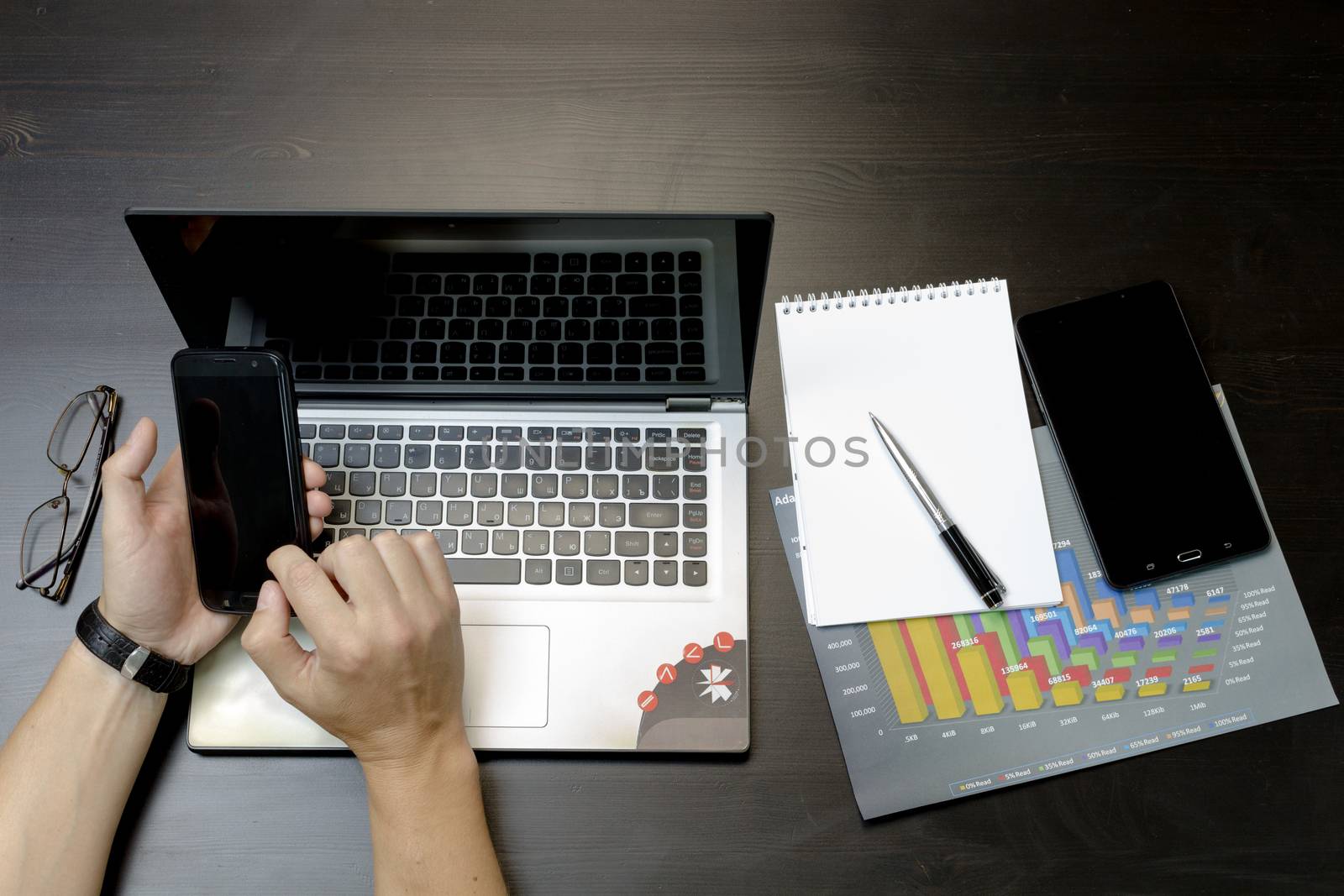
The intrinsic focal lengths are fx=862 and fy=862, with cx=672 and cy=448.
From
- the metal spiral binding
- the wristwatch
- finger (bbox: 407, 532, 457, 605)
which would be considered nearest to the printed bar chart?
the metal spiral binding

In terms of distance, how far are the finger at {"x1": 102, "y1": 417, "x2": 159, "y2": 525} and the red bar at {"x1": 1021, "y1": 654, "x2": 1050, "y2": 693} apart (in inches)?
31.1

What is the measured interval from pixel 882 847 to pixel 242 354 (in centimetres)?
69

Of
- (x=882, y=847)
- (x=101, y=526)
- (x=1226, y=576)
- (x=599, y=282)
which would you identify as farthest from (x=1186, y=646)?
(x=101, y=526)

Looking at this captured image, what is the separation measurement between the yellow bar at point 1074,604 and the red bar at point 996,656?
75mm

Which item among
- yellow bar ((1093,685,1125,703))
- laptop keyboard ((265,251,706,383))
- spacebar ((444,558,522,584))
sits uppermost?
laptop keyboard ((265,251,706,383))

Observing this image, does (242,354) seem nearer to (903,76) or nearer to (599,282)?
(599,282)

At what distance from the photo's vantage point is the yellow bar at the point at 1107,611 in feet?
2.64

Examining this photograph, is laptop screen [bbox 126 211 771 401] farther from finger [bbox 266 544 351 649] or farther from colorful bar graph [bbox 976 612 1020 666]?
colorful bar graph [bbox 976 612 1020 666]

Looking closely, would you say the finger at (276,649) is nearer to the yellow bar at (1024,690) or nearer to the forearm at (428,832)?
the forearm at (428,832)

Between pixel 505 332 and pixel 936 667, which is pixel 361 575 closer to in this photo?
pixel 505 332

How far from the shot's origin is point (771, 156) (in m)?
0.92

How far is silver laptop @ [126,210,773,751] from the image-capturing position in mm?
747

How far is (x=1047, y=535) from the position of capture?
810mm

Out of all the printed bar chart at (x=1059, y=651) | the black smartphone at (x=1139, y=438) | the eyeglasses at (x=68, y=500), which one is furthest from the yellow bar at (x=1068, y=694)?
the eyeglasses at (x=68, y=500)
